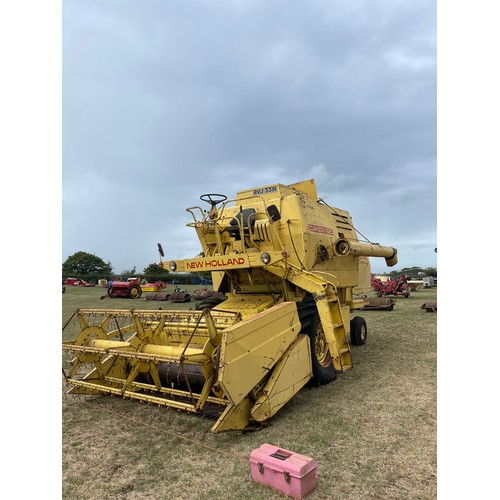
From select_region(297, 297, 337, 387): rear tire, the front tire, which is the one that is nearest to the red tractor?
the front tire

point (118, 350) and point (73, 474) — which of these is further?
point (118, 350)

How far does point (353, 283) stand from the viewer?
7.79 meters

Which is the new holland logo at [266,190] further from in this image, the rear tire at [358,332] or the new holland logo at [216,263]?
the rear tire at [358,332]

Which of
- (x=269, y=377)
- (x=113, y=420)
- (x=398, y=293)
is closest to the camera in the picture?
(x=269, y=377)

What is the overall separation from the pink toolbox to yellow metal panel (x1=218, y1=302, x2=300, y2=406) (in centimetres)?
74

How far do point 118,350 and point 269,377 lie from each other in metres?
1.90

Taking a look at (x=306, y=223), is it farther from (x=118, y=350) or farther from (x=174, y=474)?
(x=174, y=474)

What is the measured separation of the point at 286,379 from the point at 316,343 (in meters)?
1.46

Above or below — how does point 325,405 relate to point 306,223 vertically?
below

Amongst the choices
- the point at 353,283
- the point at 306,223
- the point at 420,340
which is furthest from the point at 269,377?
the point at 420,340

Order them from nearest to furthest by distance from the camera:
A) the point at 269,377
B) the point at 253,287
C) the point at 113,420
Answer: the point at 269,377 < the point at 113,420 < the point at 253,287

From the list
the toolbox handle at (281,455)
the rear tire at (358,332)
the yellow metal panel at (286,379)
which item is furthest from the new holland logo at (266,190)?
the toolbox handle at (281,455)

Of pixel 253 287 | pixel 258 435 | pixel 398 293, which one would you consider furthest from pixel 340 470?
pixel 398 293

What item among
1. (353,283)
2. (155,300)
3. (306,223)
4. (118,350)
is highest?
(306,223)
